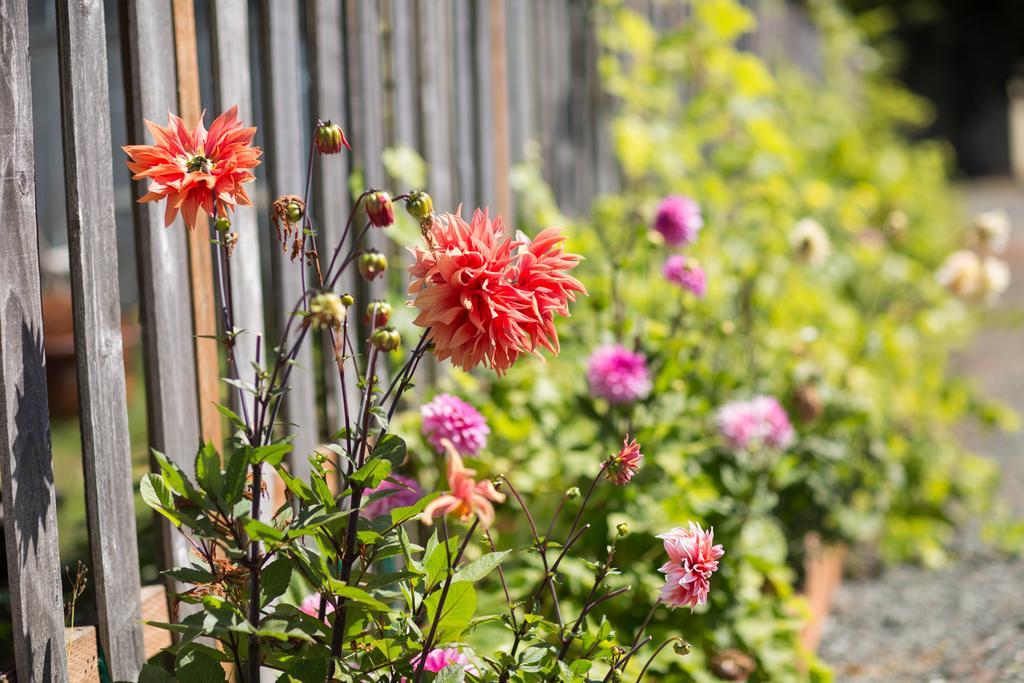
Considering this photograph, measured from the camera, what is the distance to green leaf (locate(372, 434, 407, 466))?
124 cm

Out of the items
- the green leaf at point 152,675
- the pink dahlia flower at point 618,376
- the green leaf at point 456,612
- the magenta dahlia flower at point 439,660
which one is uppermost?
the pink dahlia flower at point 618,376

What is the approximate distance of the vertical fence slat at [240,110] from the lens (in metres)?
1.81

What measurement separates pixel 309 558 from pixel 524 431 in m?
1.15

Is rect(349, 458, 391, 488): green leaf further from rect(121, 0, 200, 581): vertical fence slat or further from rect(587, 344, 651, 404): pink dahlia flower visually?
rect(587, 344, 651, 404): pink dahlia flower

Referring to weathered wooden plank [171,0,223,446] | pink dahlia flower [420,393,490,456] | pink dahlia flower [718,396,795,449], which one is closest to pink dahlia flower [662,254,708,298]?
pink dahlia flower [718,396,795,449]

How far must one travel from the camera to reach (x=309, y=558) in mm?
1253

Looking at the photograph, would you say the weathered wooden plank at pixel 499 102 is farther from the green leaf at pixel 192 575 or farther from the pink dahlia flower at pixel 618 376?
the green leaf at pixel 192 575

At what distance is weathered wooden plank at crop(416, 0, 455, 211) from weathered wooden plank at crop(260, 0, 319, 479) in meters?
0.58

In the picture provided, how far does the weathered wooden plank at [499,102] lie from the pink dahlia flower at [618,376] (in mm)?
963

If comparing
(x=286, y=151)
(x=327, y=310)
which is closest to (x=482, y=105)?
(x=286, y=151)

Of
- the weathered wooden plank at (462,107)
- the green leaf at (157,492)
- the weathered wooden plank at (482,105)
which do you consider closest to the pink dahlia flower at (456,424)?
the green leaf at (157,492)

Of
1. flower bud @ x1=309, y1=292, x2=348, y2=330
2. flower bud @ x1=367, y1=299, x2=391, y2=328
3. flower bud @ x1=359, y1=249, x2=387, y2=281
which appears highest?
flower bud @ x1=359, y1=249, x2=387, y2=281

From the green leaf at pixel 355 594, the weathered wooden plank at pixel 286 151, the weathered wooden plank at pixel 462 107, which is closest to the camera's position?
the green leaf at pixel 355 594

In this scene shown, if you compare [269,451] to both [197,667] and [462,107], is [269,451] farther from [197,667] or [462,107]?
[462,107]
